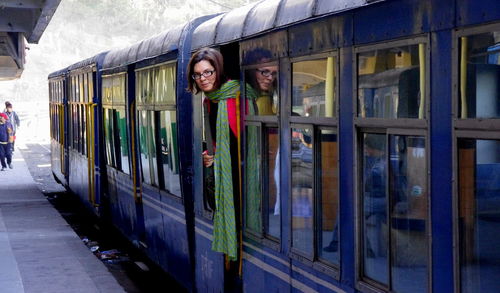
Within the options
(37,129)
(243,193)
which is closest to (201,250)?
(243,193)

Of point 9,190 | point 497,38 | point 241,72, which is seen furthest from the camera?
point 9,190

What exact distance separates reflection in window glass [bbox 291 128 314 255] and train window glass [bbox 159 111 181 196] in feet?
9.94

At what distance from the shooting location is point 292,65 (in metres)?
5.21

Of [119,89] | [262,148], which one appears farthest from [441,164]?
[119,89]

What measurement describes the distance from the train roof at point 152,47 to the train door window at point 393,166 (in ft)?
12.7

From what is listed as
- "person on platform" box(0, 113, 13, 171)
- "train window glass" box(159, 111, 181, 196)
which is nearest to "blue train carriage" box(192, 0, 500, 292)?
"train window glass" box(159, 111, 181, 196)

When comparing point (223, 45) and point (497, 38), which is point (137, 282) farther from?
point (497, 38)

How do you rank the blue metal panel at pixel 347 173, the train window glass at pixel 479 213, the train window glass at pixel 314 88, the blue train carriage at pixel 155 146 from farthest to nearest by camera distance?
the blue train carriage at pixel 155 146, the train window glass at pixel 314 88, the blue metal panel at pixel 347 173, the train window glass at pixel 479 213

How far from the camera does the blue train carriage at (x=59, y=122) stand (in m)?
19.9

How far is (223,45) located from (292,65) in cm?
148

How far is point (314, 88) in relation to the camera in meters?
4.88

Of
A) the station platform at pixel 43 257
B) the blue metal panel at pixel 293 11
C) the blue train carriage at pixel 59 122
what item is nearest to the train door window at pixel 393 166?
the blue metal panel at pixel 293 11

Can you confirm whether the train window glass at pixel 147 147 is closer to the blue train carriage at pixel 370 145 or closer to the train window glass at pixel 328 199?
the blue train carriage at pixel 370 145

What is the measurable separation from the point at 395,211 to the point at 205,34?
349cm
